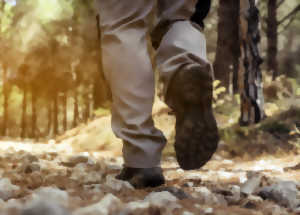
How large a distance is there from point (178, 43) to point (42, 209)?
96cm

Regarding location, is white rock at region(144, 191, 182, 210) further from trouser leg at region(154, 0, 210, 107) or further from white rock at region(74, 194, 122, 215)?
trouser leg at region(154, 0, 210, 107)

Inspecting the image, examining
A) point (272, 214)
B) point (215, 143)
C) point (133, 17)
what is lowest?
point (272, 214)

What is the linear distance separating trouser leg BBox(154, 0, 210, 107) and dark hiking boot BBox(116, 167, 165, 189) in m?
0.31

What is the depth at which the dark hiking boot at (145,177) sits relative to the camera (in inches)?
67.1

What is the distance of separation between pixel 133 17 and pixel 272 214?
0.97m

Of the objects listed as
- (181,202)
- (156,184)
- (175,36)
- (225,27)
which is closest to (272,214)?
(181,202)

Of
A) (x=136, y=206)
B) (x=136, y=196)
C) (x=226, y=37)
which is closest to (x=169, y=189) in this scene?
(x=136, y=196)

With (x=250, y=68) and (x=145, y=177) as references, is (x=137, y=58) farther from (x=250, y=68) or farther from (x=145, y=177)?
(x=250, y=68)

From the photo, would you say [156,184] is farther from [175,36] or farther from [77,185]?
[175,36]

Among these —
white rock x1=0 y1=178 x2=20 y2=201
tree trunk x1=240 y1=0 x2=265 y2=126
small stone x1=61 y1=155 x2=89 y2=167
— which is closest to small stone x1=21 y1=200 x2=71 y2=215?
white rock x1=0 y1=178 x2=20 y2=201

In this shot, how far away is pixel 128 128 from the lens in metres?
1.72

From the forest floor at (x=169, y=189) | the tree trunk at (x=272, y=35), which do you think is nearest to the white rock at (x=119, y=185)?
the forest floor at (x=169, y=189)

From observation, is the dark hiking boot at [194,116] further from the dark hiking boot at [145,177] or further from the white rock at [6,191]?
the white rock at [6,191]

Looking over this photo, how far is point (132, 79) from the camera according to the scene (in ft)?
5.66
